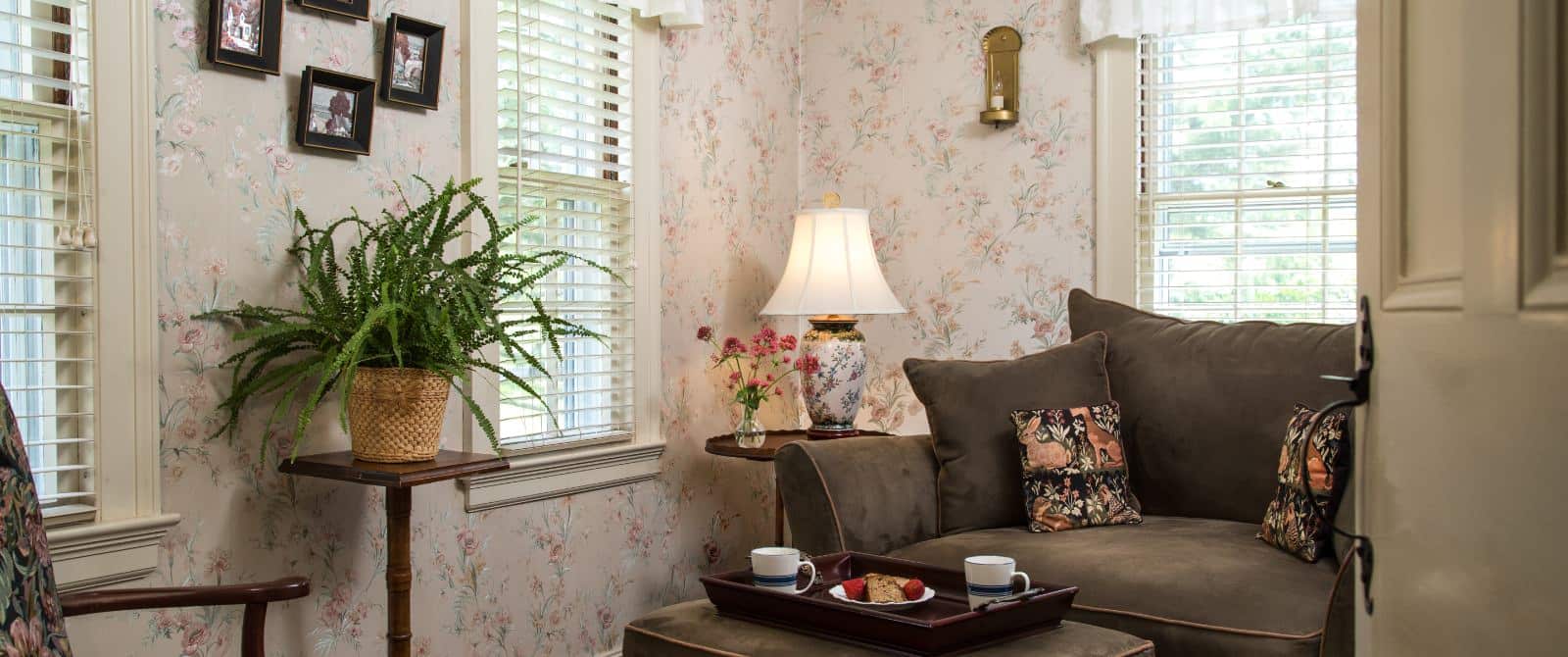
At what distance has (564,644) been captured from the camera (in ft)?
9.76

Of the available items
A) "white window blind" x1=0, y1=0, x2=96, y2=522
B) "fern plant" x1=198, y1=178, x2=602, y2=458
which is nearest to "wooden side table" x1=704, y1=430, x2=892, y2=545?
"fern plant" x1=198, y1=178, x2=602, y2=458

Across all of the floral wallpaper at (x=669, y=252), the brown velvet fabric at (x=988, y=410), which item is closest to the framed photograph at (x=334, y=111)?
the floral wallpaper at (x=669, y=252)

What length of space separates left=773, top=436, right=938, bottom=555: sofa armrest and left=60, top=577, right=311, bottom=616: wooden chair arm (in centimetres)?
117

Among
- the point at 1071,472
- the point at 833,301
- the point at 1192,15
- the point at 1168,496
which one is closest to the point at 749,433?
the point at 833,301

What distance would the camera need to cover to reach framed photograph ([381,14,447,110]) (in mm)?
2422

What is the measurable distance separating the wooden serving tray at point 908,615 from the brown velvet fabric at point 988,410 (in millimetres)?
698

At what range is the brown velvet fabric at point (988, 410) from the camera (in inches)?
108

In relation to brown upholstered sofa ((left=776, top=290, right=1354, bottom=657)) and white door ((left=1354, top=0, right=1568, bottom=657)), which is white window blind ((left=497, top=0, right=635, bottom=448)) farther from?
white door ((left=1354, top=0, right=1568, bottom=657))

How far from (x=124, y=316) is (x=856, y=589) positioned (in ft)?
4.38

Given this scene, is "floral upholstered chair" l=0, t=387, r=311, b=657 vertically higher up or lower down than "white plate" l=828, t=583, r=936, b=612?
higher up

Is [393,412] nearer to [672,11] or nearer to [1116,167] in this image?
[672,11]

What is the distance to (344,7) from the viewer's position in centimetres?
233

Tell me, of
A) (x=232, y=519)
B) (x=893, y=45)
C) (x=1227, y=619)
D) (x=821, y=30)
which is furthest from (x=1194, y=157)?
(x=232, y=519)

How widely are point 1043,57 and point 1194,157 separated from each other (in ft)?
1.84
